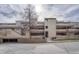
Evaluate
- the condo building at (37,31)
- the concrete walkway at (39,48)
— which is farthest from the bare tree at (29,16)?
the concrete walkway at (39,48)

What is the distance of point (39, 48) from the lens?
8.77 feet

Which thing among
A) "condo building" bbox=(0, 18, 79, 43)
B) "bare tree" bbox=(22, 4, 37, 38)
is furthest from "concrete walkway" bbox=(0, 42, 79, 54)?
"bare tree" bbox=(22, 4, 37, 38)

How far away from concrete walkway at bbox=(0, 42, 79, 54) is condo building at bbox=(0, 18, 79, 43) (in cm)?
9

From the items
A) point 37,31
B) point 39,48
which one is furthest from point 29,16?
point 39,48

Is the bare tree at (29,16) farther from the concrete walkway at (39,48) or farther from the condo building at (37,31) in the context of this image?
the concrete walkway at (39,48)

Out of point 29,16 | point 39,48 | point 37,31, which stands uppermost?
point 29,16

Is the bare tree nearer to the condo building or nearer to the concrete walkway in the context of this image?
the condo building

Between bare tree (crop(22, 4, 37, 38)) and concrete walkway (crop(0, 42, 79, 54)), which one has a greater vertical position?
bare tree (crop(22, 4, 37, 38))

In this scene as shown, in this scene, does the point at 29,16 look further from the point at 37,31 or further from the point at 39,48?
the point at 39,48

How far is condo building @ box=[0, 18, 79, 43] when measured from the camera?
2666 mm

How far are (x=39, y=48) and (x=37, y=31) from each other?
0.33 meters
